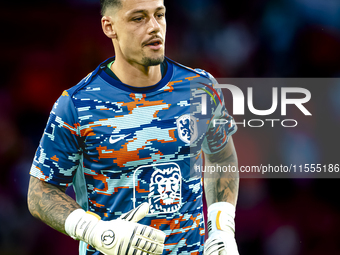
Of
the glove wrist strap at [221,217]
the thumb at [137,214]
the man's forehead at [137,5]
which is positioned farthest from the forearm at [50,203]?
the man's forehead at [137,5]

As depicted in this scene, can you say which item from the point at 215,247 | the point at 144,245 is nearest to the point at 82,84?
the point at 144,245

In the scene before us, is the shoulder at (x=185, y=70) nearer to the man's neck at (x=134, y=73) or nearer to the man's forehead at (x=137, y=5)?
the man's neck at (x=134, y=73)

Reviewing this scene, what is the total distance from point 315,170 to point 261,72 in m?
0.99

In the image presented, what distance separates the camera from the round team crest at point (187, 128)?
1926mm

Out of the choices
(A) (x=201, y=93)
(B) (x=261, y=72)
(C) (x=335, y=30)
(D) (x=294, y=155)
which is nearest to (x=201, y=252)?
(A) (x=201, y=93)

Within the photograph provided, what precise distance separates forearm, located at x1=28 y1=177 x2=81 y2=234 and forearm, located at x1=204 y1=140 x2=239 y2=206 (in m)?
0.80

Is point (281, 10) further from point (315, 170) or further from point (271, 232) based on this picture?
point (271, 232)

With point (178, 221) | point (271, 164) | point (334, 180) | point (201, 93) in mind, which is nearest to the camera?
point (178, 221)

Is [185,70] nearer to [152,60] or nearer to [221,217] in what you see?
[152,60]

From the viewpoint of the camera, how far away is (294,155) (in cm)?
317

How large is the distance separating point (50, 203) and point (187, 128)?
31.3 inches

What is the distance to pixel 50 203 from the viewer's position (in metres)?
1.80

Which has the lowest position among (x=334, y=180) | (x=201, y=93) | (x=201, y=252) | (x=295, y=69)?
(x=201, y=252)

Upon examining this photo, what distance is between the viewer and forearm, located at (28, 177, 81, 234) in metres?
1.77
